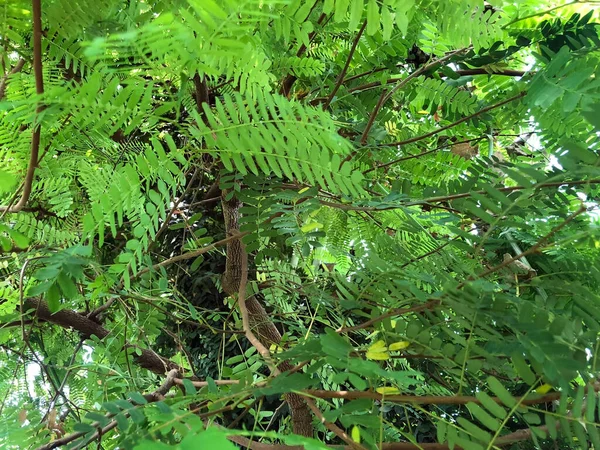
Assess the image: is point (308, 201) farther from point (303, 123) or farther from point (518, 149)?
point (518, 149)

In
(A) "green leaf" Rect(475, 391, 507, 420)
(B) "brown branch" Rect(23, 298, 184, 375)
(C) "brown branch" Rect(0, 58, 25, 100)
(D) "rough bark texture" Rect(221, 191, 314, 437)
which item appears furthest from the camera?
(B) "brown branch" Rect(23, 298, 184, 375)

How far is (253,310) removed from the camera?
0.97 meters

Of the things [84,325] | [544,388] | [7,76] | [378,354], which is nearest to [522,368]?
[544,388]

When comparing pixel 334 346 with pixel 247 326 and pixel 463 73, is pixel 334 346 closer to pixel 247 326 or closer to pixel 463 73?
pixel 247 326

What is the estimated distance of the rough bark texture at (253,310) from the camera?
0.85 meters

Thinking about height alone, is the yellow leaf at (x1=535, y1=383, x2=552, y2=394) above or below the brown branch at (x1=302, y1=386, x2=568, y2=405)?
above

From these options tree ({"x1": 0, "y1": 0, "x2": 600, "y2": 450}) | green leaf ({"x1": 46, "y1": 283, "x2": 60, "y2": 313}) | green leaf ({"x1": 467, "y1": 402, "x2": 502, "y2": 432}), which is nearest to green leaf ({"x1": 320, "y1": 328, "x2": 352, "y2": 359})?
tree ({"x1": 0, "y1": 0, "x2": 600, "y2": 450})

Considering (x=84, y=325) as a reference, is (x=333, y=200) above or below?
above

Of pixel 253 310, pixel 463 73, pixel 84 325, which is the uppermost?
pixel 463 73

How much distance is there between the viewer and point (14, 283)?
1094 millimetres

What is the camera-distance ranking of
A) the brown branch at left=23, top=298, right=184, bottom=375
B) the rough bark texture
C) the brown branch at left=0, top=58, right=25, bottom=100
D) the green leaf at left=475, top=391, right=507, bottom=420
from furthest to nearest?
the brown branch at left=23, top=298, right=184, bottom=375, the rough bark texture, the brown branch at left=0, top=58, right=25, bottom=100, the green leaf at left=475, top=391, right=507, bottom=420

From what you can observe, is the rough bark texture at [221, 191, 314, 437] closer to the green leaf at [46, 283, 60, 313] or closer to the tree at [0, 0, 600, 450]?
the tree at [0, 0, 600, 450]

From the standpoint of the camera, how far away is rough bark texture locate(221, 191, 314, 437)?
33.4 inches

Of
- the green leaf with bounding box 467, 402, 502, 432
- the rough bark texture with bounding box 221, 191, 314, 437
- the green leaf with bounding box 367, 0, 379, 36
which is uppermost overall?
the green leaf with bounding box 367, 0, 379, 36
